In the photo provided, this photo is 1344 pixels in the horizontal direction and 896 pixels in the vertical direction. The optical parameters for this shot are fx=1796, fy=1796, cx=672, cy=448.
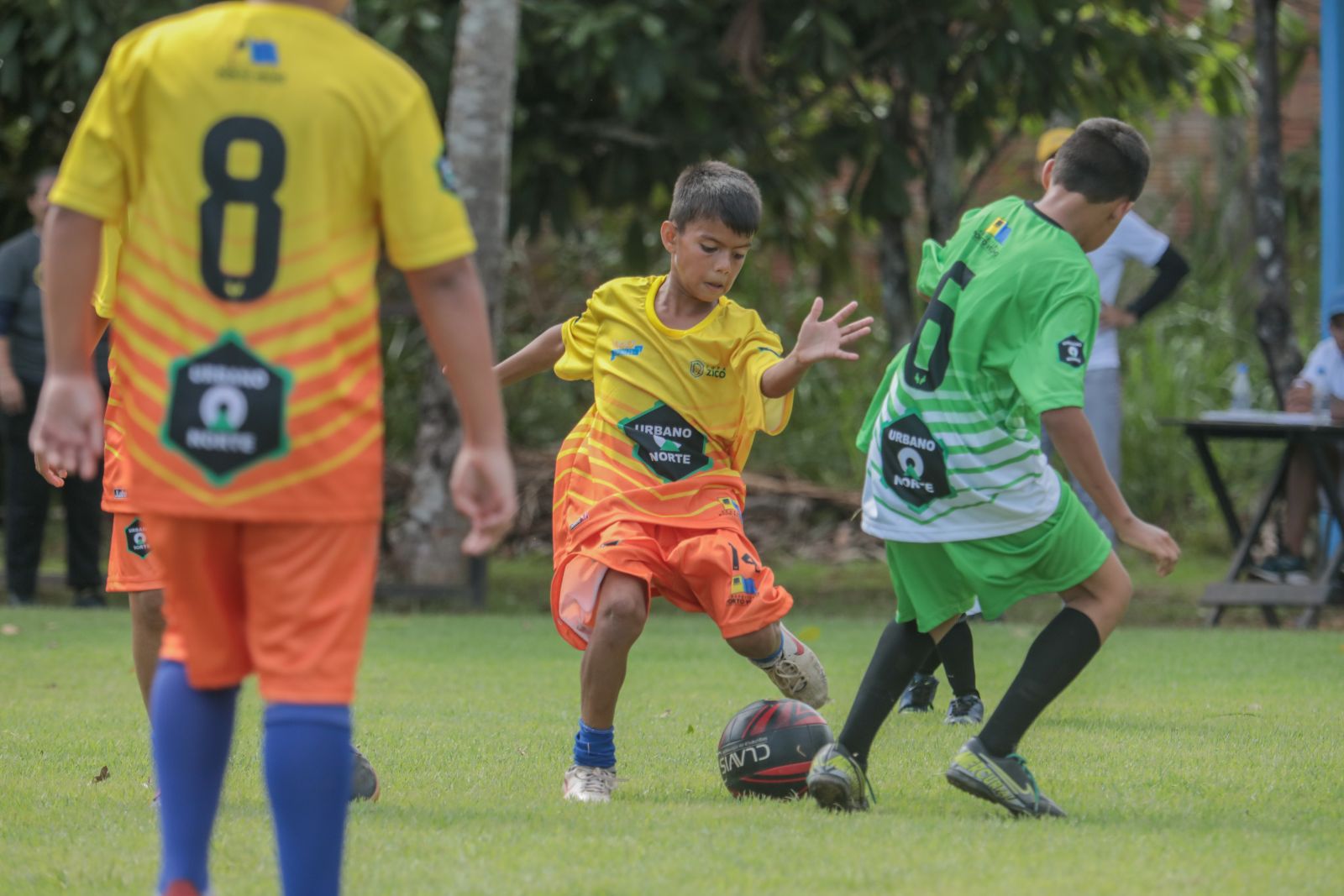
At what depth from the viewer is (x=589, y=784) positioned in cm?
472

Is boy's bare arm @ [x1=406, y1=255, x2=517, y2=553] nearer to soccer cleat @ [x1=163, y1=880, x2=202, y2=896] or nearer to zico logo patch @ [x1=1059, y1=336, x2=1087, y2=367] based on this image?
soccer cleat @ [x1=163, y1=880, x2=202, y2=896]

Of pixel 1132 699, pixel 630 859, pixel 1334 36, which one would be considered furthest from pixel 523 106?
pixel 630 859

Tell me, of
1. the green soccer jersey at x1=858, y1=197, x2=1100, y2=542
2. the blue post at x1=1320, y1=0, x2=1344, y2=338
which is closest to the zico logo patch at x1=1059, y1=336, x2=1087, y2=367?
the green soccer jersey at x1=858, y1=197, x2=1100, y2=542

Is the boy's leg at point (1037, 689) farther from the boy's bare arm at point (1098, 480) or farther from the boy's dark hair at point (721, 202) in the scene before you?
the boy's dark hair at point (721, 202)

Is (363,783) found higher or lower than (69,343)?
lower

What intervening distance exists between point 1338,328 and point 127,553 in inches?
301

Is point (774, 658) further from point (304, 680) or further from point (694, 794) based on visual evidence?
point (304, 680)

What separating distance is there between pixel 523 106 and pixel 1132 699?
6.48 meters

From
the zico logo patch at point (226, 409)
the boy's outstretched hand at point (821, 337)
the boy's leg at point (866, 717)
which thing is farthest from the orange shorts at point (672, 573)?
the zico logo patch at point (226, 409)

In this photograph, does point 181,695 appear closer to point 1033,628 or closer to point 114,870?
point 114,870

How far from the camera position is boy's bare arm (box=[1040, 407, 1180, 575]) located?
167 inches

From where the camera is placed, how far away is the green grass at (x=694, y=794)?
3.73 m

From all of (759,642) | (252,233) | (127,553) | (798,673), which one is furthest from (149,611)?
(252,233)

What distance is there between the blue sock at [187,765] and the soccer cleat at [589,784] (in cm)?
156
